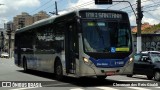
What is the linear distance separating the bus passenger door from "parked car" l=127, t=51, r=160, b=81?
4539 mm

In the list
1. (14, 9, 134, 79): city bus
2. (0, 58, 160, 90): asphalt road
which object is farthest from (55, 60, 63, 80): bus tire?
(0, 58, 160, 90): asphalt road

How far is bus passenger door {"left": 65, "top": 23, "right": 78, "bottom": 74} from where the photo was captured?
16.9m

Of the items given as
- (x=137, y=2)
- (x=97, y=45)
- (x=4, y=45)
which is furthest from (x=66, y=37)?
(x=4, y=45)

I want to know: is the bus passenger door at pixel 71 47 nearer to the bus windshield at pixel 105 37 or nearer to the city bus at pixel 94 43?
the city bus at pixel 94 43

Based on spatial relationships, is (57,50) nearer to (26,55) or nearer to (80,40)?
(80,40)

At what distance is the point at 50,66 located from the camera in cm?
2056

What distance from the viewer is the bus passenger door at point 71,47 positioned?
16.9 metres

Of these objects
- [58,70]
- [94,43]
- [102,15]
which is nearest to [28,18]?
[58,70]

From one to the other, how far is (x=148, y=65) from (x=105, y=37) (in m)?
4.59

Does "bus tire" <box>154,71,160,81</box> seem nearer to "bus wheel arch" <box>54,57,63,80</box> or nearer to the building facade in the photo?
"bus wheel arch" <box>54,57,63,80</box>

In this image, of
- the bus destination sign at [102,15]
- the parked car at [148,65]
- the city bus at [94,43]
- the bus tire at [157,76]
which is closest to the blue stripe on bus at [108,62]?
the city bus at [94,43]

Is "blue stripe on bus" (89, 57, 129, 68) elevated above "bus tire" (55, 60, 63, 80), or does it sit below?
above

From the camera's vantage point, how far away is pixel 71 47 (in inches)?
689

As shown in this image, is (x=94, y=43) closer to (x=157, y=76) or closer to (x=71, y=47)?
(x=71, y=47)
